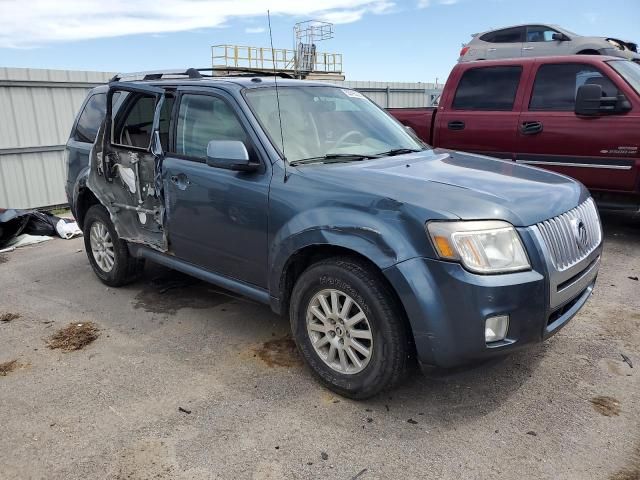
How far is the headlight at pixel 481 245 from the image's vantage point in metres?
2.65

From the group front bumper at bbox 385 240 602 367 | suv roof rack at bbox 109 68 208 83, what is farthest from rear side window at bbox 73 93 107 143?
front bumper at bbox 385 240 602 367

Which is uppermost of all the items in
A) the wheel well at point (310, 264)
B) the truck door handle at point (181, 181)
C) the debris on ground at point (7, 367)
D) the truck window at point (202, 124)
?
Result: the truck window at point (202, 124)

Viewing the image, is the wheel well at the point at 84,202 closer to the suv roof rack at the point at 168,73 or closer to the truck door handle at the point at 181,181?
the suv roof rack at the point at 168,73

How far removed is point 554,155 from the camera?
20.7 ft

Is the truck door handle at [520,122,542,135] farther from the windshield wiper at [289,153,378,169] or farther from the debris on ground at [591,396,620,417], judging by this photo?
the debris on ground at [591,396,620,417]

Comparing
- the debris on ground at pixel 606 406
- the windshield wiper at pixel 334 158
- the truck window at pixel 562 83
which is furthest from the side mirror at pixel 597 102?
the debris on ground at pixel 606 406

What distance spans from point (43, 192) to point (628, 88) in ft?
29.4

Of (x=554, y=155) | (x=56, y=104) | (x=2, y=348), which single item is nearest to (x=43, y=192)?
(x=56, y=104)

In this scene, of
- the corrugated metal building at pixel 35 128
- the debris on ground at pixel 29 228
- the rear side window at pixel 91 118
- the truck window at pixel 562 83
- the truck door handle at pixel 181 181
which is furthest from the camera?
the corrugated metal building at pixel 35 128

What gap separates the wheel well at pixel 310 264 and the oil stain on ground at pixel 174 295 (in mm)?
1490

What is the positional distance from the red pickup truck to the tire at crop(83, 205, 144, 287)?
425cm

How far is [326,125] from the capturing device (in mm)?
3916

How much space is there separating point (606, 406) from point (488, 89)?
4.84 metres

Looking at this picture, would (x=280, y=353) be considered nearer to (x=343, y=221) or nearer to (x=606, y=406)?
(x=343, y=221)
